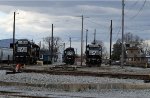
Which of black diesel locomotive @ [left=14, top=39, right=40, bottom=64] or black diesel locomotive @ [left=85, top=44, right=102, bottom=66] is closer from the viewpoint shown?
black diesel locomotive @ [left=14, top=39, right=40, bottom=64]

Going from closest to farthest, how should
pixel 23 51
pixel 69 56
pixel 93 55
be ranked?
1. pixel 23 51
2. pixel 93 55
3. pixel 69 56

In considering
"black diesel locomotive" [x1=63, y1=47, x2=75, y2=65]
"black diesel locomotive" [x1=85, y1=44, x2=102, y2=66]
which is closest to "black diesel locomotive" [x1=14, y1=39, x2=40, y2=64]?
"black diesel locomotive" [x1=85, y1=44, x2=102, y2=66]

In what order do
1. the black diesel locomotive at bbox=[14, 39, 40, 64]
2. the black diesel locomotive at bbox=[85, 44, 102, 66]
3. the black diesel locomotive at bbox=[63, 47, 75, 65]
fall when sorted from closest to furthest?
the black diesel locomotive at bbox=[14, 39, 40, 64] < the black diesel locomotive at bbox=[85, 44, 102, 66] < the black diesel locomotive at bbox=[63, 47, 75, 65]

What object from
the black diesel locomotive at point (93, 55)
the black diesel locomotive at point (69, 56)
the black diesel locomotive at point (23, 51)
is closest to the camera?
the black diesel locomotive at point (23, 51)

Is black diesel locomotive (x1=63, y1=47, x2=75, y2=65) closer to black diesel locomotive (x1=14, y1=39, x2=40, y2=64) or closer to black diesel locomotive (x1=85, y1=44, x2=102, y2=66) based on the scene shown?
black diesel locomotive (x1=85, y1=44, x2=102, y2=66)

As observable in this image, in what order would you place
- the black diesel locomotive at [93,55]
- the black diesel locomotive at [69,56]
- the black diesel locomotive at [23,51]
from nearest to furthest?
the black diesel locomotive at [23,51] < the black diesel locomotive at [93,55] < the black diesel locomotive at [69,56]

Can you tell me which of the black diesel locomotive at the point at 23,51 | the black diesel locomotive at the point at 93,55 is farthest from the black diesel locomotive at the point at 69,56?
the black diesel locomotive at the point at 23,51

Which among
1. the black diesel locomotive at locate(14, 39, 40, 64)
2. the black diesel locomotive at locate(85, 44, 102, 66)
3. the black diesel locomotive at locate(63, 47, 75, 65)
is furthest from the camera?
the black diesel locomotive at locate(63, 47, 75, 65)

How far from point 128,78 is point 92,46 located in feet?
130

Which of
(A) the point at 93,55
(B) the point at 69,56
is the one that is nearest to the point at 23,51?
(A) the point at 93,55

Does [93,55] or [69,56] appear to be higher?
[93,55]

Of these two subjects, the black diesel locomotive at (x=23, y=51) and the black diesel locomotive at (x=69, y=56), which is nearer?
the black diesel locomotive at (x=23, y=51)

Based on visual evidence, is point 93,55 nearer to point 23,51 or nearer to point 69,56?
point 23,51

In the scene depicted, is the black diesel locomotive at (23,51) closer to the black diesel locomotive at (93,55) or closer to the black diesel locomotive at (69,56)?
the black diesel locomotive at (93,55)
